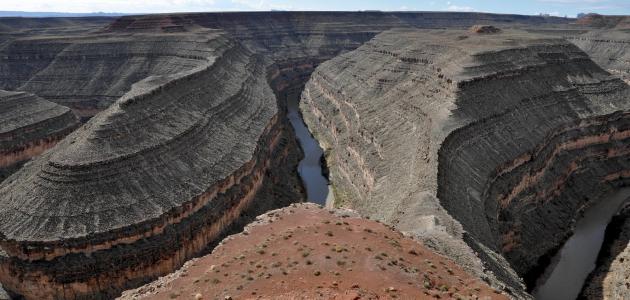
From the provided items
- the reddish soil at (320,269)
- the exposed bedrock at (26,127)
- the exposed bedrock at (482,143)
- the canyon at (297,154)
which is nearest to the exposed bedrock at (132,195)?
the canyon at (297,154)

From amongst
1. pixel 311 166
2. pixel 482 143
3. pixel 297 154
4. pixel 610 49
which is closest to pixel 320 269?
pixel 482 143

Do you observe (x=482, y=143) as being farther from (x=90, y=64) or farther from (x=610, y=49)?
(x=610, y=49)

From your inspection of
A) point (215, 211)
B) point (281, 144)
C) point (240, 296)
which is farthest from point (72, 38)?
point (240, 296)

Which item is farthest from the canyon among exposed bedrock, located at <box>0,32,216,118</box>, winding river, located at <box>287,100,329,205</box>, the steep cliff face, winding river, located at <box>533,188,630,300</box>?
the steep cliff face

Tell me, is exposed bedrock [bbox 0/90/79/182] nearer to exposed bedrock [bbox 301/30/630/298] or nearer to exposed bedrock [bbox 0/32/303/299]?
exposed bedrock [bbox 0/32/303/299]

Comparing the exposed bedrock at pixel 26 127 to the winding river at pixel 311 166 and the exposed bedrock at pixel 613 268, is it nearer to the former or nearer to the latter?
the winding river at pixel 311 166

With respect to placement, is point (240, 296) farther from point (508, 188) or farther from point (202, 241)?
point (508, 188)

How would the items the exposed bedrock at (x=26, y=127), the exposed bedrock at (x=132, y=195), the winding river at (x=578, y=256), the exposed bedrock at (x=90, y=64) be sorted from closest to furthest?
the exposed bedrock at (x=132, y=195) → the winding river at (x=578, y=256) → the exposed bedrock at (x=26, y=127) → the exposed bedrock at (x=90, y=64)
